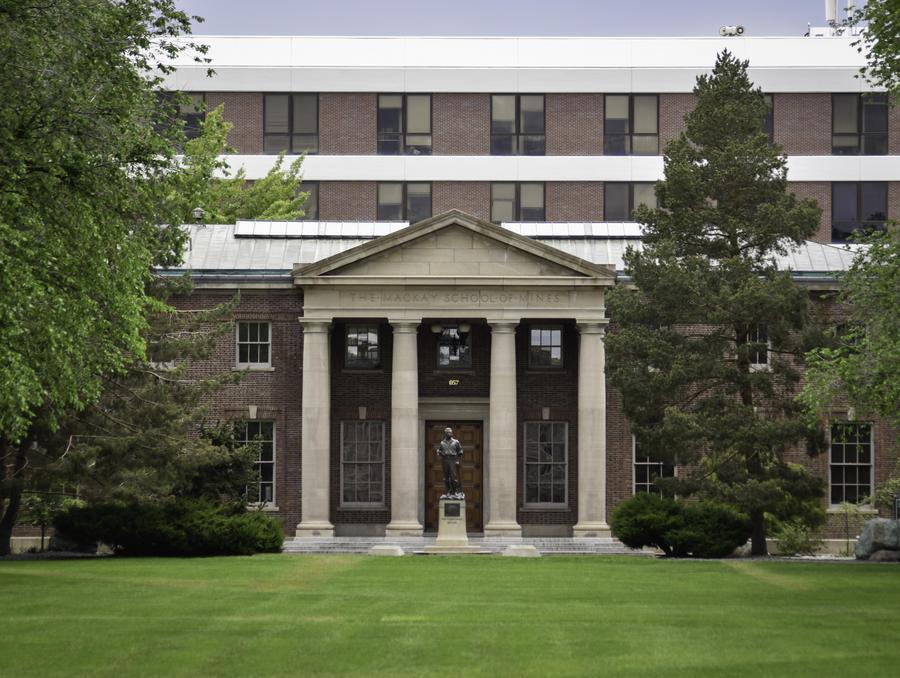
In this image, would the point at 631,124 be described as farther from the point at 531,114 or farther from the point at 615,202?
the point at 531,114

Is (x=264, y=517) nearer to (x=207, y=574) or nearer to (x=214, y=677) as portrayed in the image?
(x=207, y=574)

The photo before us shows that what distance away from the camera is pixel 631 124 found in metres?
65.6

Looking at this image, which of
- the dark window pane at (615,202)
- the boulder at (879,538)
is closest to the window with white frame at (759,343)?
the boulder at (879,538)

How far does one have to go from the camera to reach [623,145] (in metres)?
65.6

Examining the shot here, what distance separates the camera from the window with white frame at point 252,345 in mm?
47906

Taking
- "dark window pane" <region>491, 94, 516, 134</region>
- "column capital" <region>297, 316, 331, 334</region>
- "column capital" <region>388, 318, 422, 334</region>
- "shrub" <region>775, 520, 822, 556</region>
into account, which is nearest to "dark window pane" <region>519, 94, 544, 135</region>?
"dark window pane" <region>491, 94, 516, 134</region>

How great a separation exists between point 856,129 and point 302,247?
26.5 meters

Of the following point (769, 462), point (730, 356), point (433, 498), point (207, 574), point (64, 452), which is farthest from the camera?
point (433, 498)

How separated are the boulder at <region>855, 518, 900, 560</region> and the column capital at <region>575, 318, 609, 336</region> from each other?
9.38m

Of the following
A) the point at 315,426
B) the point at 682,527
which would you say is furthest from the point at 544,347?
the point at 682,527

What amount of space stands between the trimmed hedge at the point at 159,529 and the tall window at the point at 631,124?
101 ft

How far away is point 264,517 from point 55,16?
61.8ft

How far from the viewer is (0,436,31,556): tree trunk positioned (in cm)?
3744

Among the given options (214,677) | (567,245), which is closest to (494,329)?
(567,245)
